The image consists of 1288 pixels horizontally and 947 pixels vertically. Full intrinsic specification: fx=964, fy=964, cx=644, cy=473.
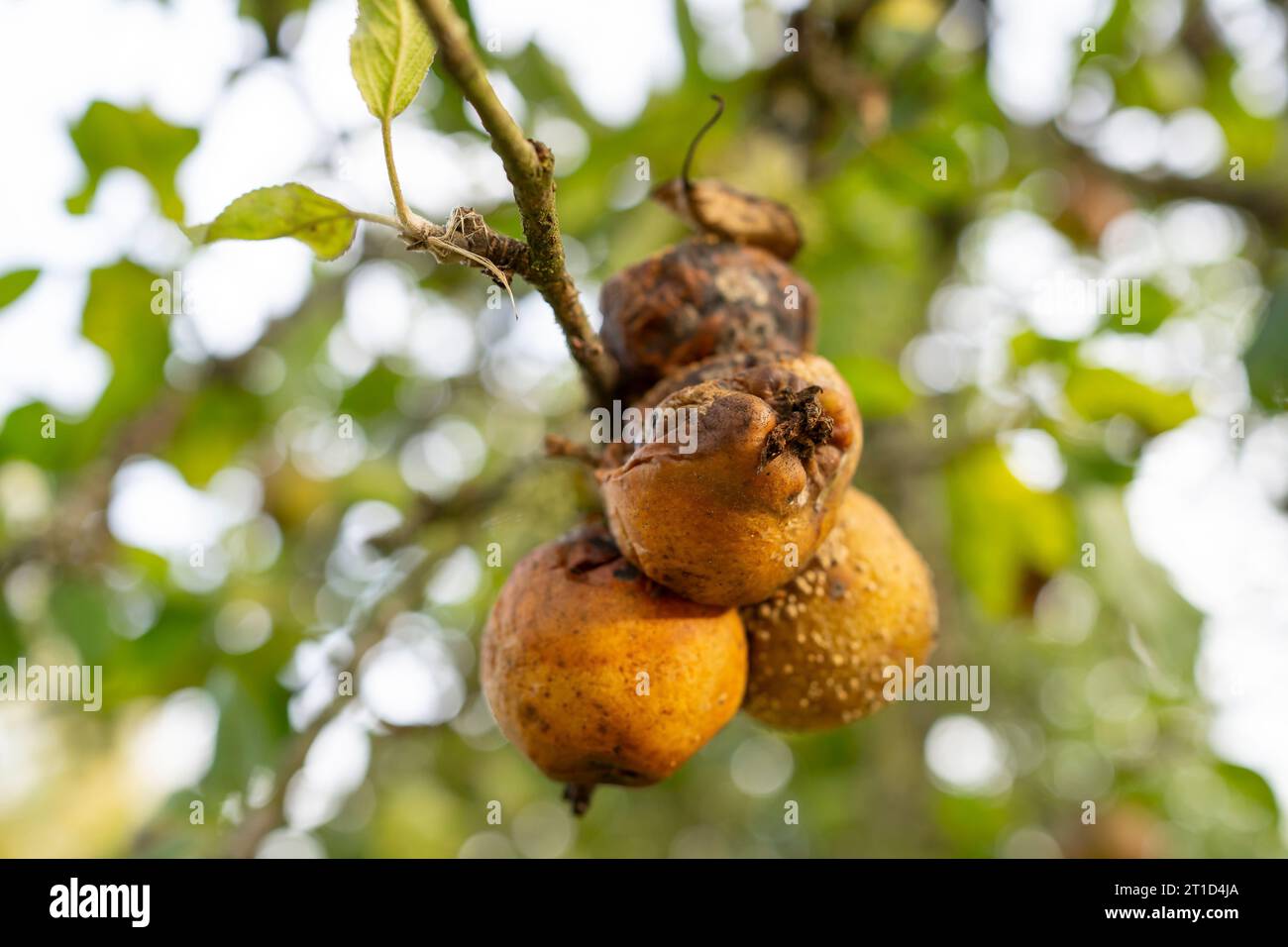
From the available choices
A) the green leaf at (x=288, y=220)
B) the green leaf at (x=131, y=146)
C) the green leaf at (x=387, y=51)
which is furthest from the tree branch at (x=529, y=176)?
the green leaf at (x=131, y=146)

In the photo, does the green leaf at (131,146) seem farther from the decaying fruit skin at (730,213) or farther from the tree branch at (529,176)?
the tree branch at (529,176)

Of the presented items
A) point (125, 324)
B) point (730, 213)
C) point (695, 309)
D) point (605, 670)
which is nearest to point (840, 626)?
point (605, 670)

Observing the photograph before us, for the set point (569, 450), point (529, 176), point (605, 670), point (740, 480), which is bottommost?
point (605, 670)

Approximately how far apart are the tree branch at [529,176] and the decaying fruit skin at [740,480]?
16cm

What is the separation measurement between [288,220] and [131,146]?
163 centimetres

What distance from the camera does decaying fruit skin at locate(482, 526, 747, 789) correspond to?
1200mm

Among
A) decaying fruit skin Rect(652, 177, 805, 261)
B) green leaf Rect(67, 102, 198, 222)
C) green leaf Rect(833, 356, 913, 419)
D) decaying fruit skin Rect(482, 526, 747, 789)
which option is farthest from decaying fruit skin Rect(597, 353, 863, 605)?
green leaf Rect(67, 102, 198, 222)

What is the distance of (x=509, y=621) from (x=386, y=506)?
2.30 meters

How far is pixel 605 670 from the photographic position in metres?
1.20

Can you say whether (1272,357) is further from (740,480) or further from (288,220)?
(288,220)

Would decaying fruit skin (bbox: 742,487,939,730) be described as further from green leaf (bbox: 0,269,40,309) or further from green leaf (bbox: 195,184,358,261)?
green leaf (bbox: 0,269,40,309)

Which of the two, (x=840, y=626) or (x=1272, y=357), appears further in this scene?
(x=1272, y=357)

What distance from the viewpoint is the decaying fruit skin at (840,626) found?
1.38 metres

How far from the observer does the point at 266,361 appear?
3.20m
